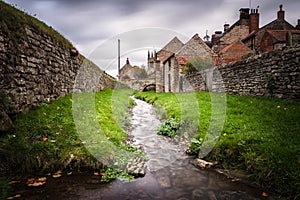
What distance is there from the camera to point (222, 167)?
441 cm

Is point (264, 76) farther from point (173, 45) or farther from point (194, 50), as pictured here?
point (173, 45)

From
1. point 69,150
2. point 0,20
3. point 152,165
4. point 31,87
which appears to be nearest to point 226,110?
point 152,165

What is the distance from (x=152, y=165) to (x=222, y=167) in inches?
59.8

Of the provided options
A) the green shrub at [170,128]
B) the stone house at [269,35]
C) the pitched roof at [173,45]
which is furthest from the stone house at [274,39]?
the green shrub at [170,128]

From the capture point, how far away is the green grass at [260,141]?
3.50 meters

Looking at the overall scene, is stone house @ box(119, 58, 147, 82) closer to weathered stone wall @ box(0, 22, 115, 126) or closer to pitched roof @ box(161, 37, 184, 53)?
pitched roof @ box(161, 37, 184, 53)

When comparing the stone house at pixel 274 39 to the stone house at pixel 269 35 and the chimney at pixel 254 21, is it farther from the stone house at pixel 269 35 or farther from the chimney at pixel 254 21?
the chimney at pixel 254 21

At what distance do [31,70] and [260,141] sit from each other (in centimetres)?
589

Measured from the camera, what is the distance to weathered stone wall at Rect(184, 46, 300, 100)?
7461mm

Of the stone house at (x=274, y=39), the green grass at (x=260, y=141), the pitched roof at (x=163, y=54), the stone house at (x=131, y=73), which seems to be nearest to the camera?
the green grass at (x=260, y=141)

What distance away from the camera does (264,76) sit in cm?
909

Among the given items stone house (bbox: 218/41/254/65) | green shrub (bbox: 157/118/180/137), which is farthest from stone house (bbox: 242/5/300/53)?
green shrub (bbox: 157/118/180/137)

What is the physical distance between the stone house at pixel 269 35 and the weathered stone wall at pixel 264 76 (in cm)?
1108

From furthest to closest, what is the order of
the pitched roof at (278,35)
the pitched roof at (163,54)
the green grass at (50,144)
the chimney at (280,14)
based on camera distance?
the pitched roof at (163,54) → the chimney at (280,14) → the pitched roof at (278,35) → the green grass at (50,144)
